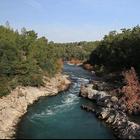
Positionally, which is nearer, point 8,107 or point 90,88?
point 8,107

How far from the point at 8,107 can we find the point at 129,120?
16581 mm

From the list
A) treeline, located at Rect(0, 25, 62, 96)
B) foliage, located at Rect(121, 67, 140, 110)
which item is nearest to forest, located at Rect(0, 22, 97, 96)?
treeline, located at Rect(0, 25, 62, 96)

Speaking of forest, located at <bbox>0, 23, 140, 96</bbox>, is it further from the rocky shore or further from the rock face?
the rocky shore

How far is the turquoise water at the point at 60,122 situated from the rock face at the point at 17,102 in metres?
1.00

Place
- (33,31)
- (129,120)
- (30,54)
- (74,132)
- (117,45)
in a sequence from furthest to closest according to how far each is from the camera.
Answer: (117,45)
(33,31)
(30,54)
(129,120)
(74,132)

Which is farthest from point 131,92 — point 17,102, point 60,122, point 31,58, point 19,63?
point 31,58

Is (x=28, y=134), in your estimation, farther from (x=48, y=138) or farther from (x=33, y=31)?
(x=33, y=31)

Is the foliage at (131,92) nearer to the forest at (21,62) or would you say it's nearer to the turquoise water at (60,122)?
the turquoise water at (60,122)

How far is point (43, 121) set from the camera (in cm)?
4056

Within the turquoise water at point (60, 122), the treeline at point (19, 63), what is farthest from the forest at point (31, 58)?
the turquoise water at point (60, 122)

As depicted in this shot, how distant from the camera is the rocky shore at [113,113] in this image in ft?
116

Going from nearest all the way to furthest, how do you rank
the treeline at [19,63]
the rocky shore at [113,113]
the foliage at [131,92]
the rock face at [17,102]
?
1. the rocky shore at [113,113]
2. the rock face at [17,102]
3. the foliage at [131,92]
4. the treeline at [19,63]

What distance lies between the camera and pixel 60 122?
40.1m

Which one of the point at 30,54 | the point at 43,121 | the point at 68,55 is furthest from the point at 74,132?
the point at 68,55
